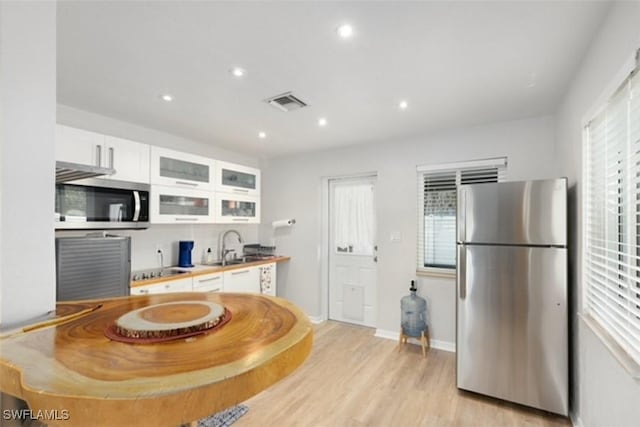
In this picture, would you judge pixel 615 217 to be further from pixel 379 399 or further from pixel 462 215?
pixel 379 399

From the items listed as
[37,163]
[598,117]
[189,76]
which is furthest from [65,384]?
[598,117]

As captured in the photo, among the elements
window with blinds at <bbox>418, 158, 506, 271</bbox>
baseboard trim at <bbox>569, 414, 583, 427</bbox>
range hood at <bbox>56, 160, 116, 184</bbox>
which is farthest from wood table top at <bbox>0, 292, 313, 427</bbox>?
window with blinds at <bbox>418, 158, 506, 271</bbox>

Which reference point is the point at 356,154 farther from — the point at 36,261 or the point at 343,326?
the point at 36,261

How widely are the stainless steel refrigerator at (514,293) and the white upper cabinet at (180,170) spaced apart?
8.58ft

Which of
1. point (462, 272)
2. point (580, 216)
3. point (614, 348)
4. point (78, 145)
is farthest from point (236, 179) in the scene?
point (614, 348)

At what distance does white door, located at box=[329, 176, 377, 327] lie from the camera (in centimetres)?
396

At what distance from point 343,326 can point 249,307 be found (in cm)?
322

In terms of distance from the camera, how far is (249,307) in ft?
3.48

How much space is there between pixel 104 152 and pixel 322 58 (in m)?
1.97

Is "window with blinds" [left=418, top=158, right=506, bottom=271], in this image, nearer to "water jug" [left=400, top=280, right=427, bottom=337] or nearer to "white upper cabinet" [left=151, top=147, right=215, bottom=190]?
"water jug" [left=400, top=280, right=427, bottom=337]

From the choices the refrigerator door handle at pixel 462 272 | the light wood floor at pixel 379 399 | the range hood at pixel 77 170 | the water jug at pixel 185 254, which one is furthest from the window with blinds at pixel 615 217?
the water jug at pixel 185 254

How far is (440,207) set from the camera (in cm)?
338

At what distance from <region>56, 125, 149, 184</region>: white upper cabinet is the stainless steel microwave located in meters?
0.10

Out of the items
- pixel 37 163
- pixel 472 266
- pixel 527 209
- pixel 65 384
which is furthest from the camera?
pixel 472 266
